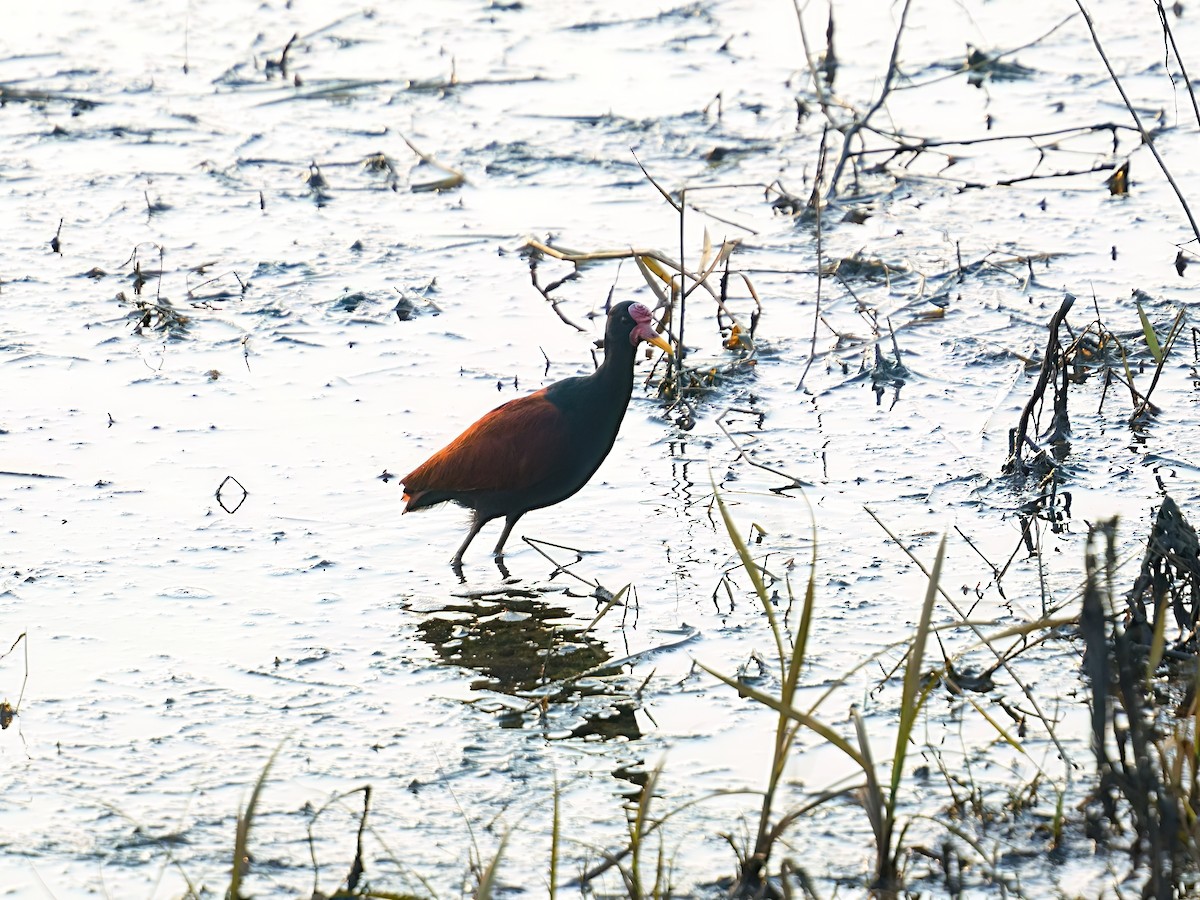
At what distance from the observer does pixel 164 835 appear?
13.5 feet

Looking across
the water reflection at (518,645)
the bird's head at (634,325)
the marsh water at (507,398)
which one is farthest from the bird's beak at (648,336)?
the water reflection at (518,645)

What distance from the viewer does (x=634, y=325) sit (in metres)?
6.16

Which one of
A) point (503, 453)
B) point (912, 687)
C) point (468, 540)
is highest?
point (912, 687)

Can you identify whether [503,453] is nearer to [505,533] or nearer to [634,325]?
[505,533]

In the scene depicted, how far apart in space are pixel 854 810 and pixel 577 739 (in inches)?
34.2

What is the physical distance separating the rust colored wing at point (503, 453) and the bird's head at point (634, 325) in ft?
1.20

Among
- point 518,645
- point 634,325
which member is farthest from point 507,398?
point 518,645

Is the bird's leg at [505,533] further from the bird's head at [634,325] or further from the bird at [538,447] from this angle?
the bird's head at [634,325]

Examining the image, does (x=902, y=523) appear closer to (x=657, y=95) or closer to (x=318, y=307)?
(x=318, y=307)

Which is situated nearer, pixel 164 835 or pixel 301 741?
pixel 164 835

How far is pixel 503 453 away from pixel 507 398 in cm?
135

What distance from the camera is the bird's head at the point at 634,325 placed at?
6.14m

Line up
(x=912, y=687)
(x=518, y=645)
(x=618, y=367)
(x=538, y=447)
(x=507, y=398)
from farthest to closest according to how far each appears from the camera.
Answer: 1. (x=507, y=398)
2. (x=618, y=367)
3. (x=538, y=447)
4. (x=518, y=645)
5. (x=912, y=687)

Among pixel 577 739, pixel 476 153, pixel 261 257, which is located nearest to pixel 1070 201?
pixel 476 153
